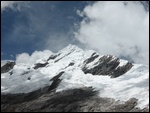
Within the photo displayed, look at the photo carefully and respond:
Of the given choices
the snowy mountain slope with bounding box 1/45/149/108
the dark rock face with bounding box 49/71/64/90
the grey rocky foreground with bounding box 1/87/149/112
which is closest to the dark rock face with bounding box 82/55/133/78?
the snowy mountain slope with bounding box 1/45/149/108

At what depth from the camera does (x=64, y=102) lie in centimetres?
13675

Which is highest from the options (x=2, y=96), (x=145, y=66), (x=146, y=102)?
(x=145, y=66)

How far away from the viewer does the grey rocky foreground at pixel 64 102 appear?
124 m

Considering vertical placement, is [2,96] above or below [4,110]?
above

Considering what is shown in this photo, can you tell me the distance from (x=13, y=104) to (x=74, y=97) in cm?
2689

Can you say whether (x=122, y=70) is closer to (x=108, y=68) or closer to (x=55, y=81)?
(x=108, y=68)

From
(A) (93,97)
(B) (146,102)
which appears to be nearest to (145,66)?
(A) (93,97)

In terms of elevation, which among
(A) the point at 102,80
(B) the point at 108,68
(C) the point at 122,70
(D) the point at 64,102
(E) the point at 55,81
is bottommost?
(D) the point at 64,102

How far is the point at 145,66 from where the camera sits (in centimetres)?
18050

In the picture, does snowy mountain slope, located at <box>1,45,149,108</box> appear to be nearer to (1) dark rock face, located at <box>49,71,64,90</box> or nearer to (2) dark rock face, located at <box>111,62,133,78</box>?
(2) dark rock face, located at <box>111,62,133,78</box>

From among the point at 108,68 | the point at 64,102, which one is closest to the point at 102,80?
the point at 108,68

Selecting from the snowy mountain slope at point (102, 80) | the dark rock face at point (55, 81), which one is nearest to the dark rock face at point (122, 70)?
the snowy mountain slope at point (102, 80)

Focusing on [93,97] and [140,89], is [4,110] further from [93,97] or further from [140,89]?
[140,89]

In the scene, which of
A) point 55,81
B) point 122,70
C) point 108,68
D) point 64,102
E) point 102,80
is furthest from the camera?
point 108,68
